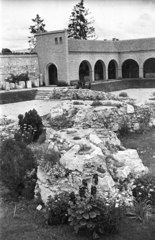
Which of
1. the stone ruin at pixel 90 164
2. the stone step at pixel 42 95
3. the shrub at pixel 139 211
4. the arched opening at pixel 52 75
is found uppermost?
the arched opening at pixel 52 75

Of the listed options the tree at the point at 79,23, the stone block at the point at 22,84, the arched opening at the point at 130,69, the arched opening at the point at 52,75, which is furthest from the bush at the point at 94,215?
the tree at the point at 79,23

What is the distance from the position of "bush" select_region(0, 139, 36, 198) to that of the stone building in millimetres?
26128

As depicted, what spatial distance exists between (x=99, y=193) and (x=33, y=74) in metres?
29.1

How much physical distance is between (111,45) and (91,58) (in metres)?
6.38

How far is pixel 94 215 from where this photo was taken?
5133 mm

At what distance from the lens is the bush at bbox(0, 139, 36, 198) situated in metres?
6.98

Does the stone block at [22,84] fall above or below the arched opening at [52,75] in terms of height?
below

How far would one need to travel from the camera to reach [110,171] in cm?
671

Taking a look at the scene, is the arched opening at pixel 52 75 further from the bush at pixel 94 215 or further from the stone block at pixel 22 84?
the bush at pixel 94 215

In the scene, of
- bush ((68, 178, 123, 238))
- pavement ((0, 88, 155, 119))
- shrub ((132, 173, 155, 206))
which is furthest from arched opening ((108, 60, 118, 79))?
bush ((68, 178, 123, 238))

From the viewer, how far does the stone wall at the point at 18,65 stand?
102ft

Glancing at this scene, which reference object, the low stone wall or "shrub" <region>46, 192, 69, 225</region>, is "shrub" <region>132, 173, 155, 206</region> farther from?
the low stone wall

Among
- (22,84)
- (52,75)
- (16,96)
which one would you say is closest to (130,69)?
(52,75)

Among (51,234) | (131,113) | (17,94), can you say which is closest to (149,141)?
(131,113)
